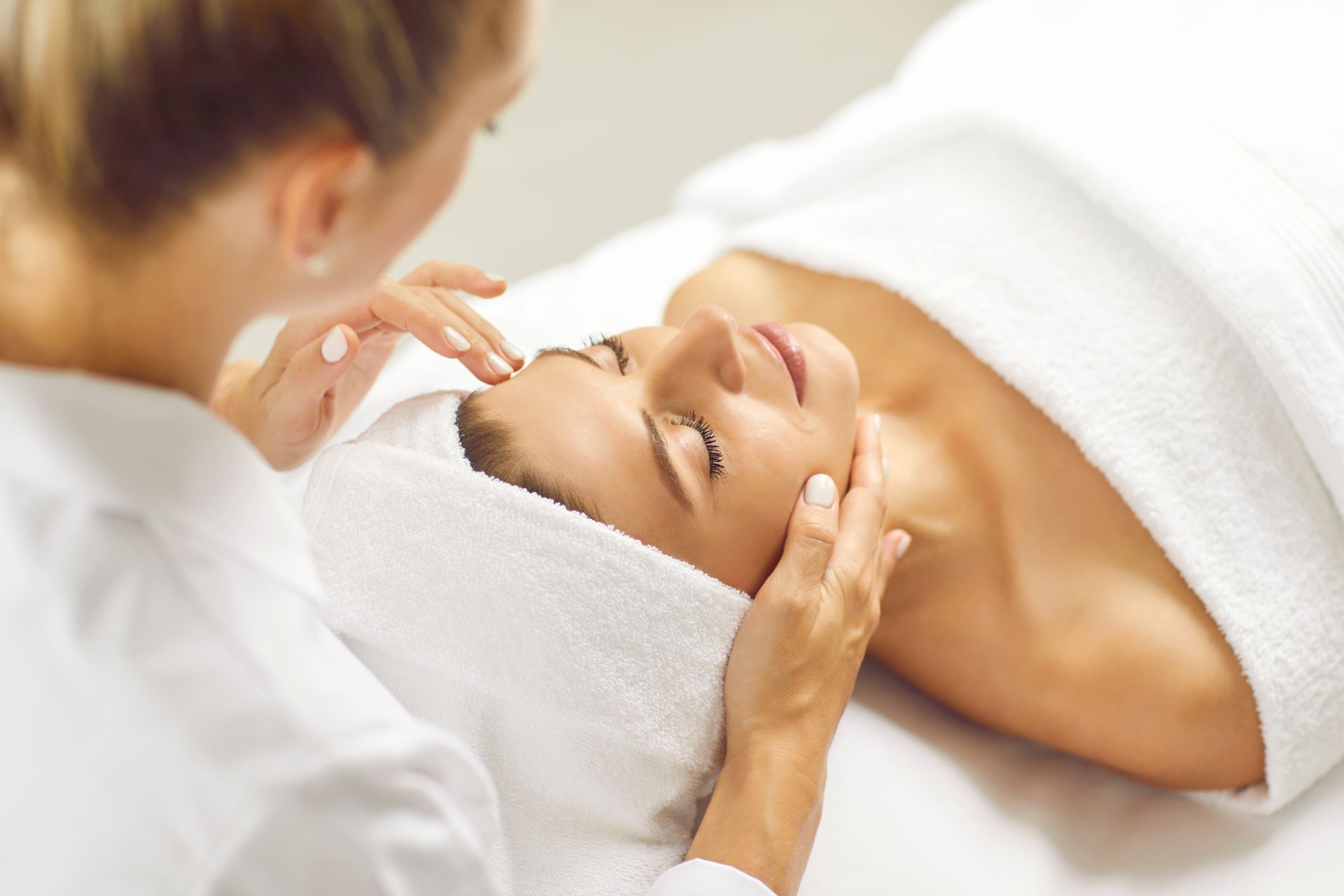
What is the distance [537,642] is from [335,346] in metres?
0.38

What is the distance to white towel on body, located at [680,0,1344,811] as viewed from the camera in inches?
44.5

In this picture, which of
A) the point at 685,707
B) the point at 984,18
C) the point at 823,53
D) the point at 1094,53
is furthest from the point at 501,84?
Answer: the point at 823,53

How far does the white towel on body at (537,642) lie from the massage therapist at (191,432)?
264mm

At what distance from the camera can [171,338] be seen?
0.65m

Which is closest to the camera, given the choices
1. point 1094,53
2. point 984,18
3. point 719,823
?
point 719,823

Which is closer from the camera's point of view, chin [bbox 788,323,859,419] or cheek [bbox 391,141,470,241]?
cheek [bbox 391,141,470,241]

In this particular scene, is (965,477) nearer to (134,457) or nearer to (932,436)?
(932,436)

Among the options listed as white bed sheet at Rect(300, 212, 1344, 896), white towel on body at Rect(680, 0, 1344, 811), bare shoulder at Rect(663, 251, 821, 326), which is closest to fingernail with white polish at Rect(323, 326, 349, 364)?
white bed sheet at Rect(300, 212, 1344, 896)

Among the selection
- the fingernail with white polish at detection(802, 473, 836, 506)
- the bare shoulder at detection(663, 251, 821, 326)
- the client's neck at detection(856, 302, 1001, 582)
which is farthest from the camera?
the bare shoulder at detection(663, 251, 821, 326)

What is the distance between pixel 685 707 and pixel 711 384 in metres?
0.32

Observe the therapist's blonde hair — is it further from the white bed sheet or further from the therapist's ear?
the white bed sheet

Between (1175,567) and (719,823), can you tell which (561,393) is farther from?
(1175,567)

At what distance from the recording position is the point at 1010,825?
1.17 meters

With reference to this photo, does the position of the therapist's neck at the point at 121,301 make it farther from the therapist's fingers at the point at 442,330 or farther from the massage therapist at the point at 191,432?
the therapist's fingers at the point at 442,330
